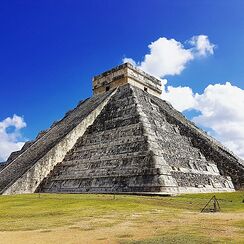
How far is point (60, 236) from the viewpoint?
744 centimetres

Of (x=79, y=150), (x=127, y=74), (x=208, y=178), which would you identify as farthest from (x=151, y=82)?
(x=208, y=178)

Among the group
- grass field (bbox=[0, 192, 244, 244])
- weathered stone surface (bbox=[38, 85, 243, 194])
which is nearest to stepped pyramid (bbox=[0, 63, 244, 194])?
weathered stone surface (bbox=[38, 85, 243, 194])

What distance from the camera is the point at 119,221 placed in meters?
9.30

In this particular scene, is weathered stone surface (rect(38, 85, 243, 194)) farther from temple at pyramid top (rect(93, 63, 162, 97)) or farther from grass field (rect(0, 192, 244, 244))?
temple at pyramid top (rect(93, 63, 162, 97))

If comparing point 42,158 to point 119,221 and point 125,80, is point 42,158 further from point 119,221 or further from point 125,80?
point 119,221

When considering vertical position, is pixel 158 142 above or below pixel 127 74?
below

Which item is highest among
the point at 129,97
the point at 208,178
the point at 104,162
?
the point at 129,97

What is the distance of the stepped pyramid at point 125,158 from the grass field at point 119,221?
2.36 meters

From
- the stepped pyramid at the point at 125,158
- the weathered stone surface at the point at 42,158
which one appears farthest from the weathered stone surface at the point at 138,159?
the weathered stone surface at the point at 42,158

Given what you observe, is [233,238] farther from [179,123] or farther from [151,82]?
[151,82]

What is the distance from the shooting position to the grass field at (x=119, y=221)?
712 centimetres

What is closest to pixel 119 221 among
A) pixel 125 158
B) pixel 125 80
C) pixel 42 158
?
pixel 125 158

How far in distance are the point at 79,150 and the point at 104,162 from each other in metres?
3.75

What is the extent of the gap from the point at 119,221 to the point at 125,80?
20.5 metres
